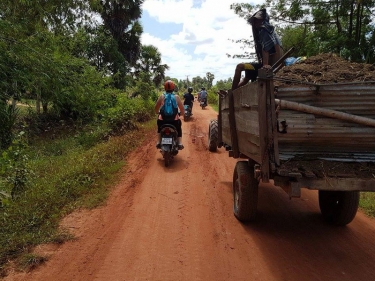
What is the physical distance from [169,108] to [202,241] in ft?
13.9

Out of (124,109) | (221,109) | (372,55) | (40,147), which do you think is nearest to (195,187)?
(221,109)

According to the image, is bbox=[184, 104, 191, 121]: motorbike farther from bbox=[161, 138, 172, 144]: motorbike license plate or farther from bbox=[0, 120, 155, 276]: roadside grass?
bbox=[161, 138, 172, 144]: motorbike license plate

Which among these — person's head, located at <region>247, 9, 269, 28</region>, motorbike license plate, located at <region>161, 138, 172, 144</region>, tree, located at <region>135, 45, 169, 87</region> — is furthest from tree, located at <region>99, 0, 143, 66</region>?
person's head, located at <region>247, 9, 269, 28</region>

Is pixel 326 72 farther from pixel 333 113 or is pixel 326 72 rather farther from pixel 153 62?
pixel 153 62

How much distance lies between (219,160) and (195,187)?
7.03 feet

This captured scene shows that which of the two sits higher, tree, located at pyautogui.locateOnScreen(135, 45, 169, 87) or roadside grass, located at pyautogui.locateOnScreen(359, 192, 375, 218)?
tree, located at pyautogui.locateOnScreen(135, 45, 169, 87)

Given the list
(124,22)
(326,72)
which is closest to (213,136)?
(326,72)

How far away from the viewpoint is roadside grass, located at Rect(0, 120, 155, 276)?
12.1ft

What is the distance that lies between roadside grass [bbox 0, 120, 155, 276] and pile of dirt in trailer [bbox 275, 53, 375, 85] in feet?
11.0

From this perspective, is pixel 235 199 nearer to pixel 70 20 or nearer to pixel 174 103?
pixel 174 103

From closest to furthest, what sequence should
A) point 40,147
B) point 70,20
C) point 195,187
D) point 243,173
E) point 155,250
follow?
point 155,250 → point 243,173 → point 195,187 → point 70,20 → point 40,147

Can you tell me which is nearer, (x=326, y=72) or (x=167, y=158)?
(x=326, y=72)

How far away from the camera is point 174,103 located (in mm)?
7645

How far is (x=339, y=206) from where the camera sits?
4.43 m
